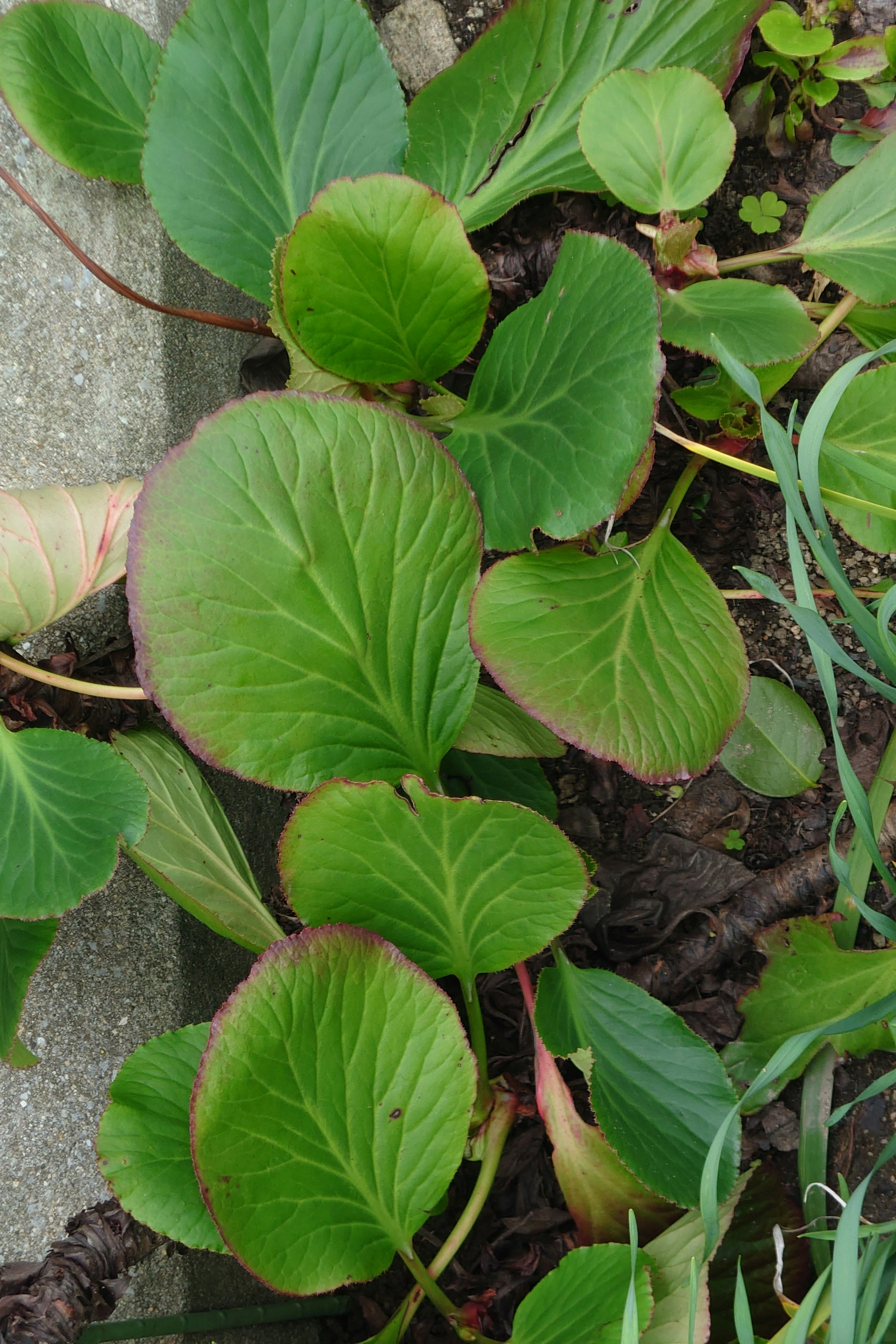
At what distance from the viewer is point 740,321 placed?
0.79 m

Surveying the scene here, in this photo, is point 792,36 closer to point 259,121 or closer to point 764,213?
point 764,213

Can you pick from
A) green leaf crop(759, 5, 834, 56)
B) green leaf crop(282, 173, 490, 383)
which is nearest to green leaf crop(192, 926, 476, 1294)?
green leaf crop(282, 173, 490, 383)

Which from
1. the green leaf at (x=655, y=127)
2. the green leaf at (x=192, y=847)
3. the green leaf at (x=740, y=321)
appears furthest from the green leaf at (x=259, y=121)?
the green leaf at (x=192, y=847)

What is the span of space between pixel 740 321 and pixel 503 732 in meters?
0.39

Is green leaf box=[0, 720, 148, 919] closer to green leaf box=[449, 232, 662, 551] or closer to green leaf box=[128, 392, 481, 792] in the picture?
green leaf box=[128, 392, 481, 792]

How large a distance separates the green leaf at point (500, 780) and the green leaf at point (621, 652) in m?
0.19

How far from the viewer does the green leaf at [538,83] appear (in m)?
0.88

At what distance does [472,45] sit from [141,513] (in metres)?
0.67

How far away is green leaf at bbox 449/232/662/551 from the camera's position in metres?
0.67

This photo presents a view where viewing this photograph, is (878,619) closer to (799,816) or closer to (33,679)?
(799,816)

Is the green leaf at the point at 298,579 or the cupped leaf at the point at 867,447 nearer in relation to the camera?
the green leaf at the point at 298,579

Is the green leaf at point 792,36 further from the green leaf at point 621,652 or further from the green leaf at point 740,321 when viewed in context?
the green leaf at point 621,652

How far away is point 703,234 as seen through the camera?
39.6 inches

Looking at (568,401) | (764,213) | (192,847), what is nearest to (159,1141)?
(192,847)
